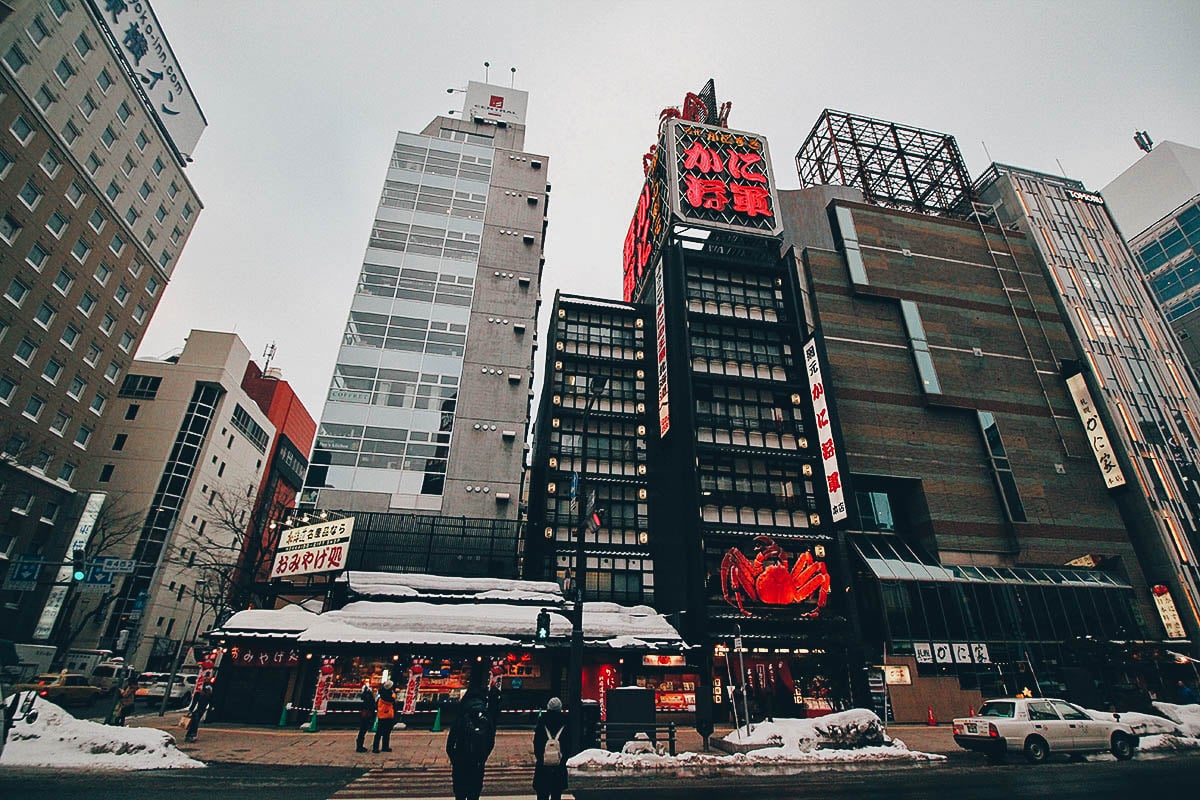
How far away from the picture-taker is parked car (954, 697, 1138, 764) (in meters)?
15.8

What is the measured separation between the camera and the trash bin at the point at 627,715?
16406 millimetres

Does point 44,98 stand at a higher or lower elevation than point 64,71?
lower

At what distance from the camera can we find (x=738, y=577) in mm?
32562

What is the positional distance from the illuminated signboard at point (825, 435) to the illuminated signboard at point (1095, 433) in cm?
2406

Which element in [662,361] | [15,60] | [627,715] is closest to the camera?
[627,715]

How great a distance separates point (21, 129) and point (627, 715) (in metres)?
58.7

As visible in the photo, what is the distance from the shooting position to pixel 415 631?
26094mm

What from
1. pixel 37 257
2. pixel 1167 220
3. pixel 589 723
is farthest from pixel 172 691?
pixel 1167 220

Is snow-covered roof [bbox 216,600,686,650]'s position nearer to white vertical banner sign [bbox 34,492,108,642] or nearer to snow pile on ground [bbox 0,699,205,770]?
snow pile on ground [bbox 0,699,205,770]

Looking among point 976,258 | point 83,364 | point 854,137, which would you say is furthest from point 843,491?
point 83,364

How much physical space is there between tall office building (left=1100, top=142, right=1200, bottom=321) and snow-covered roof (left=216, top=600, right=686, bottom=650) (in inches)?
3409

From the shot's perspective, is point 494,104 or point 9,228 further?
point 494,104

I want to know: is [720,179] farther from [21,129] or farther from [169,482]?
[169,482]

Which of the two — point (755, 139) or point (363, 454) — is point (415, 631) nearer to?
point (363, 454)
